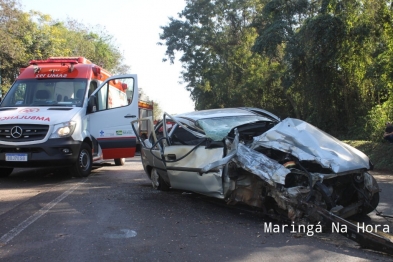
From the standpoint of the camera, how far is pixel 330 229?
4.82 metres

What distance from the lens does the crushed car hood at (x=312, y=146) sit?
5.16 meters

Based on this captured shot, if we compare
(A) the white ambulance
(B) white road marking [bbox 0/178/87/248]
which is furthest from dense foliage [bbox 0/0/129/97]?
(B) white road marking [bbox 0/178/87/248]

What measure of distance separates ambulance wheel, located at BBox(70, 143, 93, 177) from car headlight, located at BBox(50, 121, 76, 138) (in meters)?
0.65

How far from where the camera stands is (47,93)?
9938 mm

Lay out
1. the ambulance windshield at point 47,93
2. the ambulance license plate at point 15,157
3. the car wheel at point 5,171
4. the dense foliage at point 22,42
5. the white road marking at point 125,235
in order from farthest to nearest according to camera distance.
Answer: the dense foliage at point 22,42 → the car wheel at point 5,171 → the ambulance windshield at point 47,93 → the ambulance license plate at point 15,157 → the white road marking at point 125,235

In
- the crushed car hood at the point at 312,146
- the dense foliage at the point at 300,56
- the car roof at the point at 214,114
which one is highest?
the dense foliage at the point at 300,56

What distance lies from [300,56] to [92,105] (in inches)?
595

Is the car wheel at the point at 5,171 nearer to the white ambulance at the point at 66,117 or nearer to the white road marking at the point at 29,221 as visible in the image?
the white ambulance at the point at 66,117

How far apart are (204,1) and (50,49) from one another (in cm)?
1343

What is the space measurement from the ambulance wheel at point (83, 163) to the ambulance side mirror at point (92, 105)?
840mm

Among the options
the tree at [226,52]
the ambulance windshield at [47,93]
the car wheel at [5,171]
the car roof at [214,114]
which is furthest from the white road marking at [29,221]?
the tree at [226,52]

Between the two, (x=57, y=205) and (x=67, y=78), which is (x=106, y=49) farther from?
(x=57, y=205)

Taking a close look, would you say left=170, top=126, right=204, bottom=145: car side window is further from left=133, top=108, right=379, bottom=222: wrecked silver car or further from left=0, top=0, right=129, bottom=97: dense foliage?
left=0, top=0, right=129, bottom=97: dense foliage

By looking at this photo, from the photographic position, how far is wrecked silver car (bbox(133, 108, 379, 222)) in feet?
16.4
